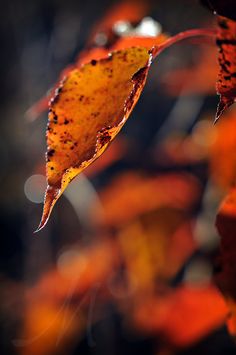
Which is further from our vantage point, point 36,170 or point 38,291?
point 36,170

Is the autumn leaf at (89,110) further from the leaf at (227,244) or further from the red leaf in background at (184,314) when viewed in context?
the red leaf in background at (184,314)

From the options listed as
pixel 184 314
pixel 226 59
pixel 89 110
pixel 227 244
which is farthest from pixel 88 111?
pixel 184 314

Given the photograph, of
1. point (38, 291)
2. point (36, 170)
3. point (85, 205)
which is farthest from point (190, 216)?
point (36, 170)

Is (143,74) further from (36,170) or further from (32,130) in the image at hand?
(32,130)

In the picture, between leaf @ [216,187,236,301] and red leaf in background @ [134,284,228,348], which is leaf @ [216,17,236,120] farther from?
red leaf in background @ [134,284,228,348]

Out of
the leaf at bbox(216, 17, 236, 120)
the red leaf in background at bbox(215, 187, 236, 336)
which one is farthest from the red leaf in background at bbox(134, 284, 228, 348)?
the leaf at bbox(216, 17, 236, 120)

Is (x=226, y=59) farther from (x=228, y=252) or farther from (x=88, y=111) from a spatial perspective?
(x=228, y=252)
